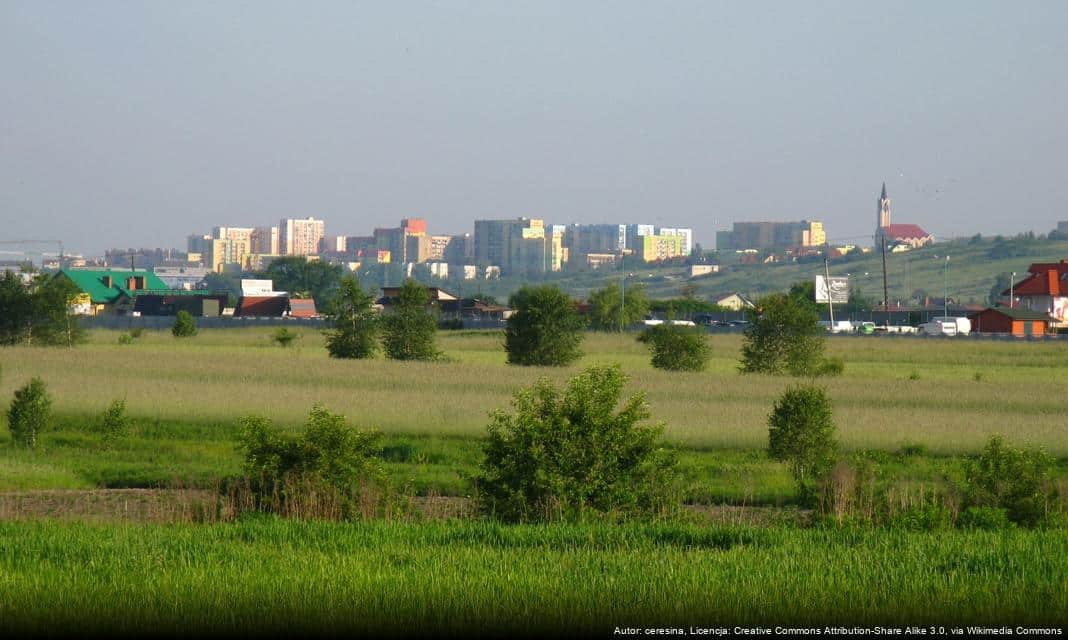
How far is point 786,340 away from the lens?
176 feet

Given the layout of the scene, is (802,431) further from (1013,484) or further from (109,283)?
(109,283)

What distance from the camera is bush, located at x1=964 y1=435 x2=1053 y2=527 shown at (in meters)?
16.0

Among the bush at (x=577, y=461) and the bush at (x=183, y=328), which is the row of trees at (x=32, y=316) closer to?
the bush at (x=183, y=328)

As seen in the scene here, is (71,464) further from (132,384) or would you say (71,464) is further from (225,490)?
(132,384)

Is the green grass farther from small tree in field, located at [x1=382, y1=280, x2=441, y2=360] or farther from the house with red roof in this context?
the house with red roof

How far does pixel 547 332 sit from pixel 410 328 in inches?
318

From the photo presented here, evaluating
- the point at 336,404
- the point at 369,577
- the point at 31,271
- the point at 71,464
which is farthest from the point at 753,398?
the point at 31,271

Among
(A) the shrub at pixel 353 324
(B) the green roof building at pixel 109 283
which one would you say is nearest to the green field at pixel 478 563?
(A) the shrub at pixel 353 324

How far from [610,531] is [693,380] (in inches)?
1363

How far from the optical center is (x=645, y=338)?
75.2m

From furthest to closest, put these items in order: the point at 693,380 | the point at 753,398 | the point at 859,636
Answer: the point at 693,380, the point at 753,398, the point at 859,636

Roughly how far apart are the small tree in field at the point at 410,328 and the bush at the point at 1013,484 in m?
46.0

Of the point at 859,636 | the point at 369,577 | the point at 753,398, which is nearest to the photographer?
the point at 859,636

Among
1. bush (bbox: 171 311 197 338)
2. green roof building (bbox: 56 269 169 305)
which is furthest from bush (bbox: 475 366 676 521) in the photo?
green roof building (bbox: 56 269 169 305)
